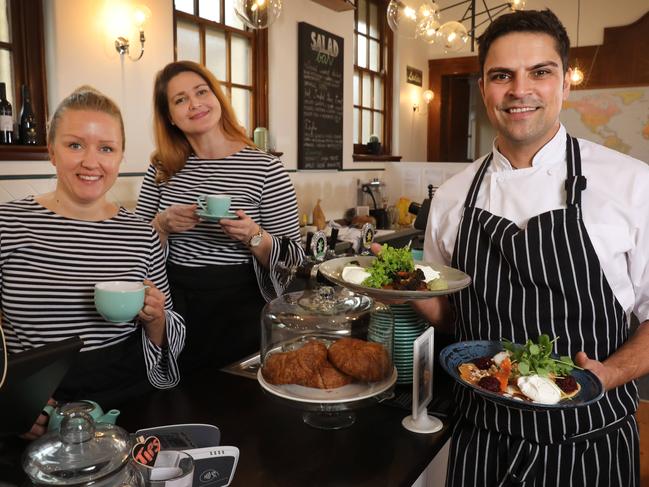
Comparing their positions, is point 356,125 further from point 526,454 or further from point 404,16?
point 526,454

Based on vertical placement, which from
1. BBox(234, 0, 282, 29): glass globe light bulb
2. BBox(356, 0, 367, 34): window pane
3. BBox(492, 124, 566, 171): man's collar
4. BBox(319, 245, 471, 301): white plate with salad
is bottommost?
BBox(319, 245, 471, 301): white plate with salad

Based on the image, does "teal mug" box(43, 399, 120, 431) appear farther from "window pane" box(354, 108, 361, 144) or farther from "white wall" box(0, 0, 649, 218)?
"window pane" box(354, 108, 361, 144)

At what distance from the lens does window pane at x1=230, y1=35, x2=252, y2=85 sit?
4.24 meters

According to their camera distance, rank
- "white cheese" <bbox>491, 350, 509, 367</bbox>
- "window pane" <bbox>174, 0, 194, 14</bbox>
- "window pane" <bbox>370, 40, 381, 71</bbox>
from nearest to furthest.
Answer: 1. "white cheese" <bbox>491, 350, 509, 367</bbox>
2. "window pane" <bbox>174, 0, 194, 14</bbox>
3. "window pane" <bbox>370, 40, 381, 71</bbox>

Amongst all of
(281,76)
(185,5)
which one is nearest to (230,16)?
(185,5)

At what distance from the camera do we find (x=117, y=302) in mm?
1253

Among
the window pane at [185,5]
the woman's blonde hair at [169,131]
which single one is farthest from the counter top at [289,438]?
the window pane at [185,5]

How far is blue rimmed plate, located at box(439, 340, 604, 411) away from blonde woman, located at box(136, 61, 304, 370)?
0.84 metres

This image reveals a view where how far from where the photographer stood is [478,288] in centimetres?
142

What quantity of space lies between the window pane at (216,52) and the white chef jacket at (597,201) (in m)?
2.93

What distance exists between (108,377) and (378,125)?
18.2ft

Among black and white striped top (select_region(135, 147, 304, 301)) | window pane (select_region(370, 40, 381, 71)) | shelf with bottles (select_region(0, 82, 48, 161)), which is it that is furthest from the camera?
window pane (select_region(370, 40, 381, 71))

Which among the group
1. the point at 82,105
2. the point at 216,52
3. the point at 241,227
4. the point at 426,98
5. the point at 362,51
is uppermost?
the point at 362,51

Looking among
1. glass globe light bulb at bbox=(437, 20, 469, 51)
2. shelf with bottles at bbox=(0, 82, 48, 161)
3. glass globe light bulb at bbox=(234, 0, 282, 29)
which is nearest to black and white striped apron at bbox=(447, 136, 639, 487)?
glass globe light bulb at bbox=(234, 0, 282, 29)
